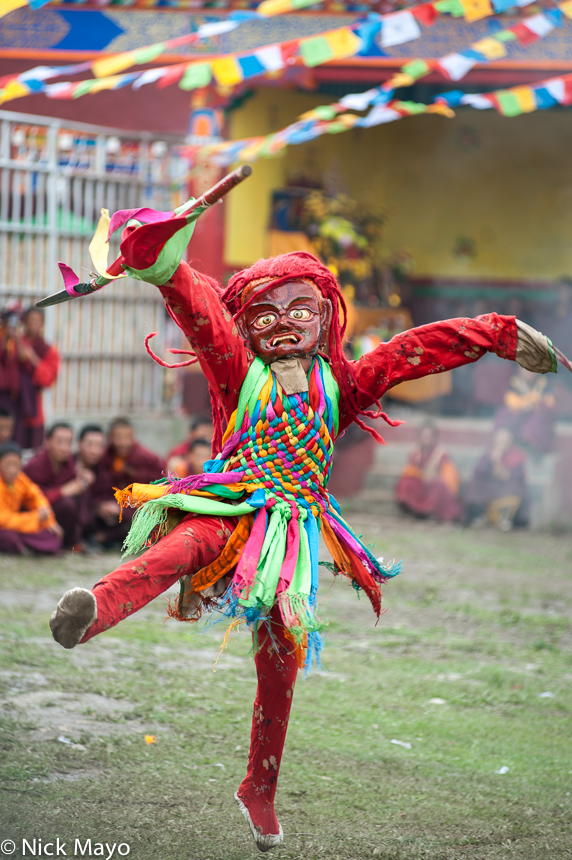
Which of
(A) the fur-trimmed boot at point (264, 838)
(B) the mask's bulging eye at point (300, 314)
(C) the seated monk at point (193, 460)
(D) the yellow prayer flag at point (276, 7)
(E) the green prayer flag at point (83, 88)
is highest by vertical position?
(D) the yellow prayer flag at point (276, 7)

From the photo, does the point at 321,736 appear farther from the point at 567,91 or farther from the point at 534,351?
the point at 567,91

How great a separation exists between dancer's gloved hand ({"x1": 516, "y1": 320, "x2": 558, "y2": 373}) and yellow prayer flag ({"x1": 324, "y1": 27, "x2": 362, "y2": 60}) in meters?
3.53

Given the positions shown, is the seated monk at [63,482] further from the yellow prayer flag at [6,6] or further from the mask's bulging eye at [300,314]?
the mask's bulging eye at [300,314]

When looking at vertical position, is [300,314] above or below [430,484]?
above

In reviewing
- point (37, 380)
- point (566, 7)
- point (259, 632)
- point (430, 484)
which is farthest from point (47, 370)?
point (259, 632)

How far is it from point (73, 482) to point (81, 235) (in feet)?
8.71

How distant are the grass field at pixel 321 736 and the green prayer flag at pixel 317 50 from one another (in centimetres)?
312

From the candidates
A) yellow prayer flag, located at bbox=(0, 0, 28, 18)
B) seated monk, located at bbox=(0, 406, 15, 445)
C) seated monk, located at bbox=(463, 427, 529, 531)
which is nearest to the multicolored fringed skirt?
yellow prayer flag, located at bbox=(0, 0, 28, 18)

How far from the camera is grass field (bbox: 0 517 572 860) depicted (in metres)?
2.72

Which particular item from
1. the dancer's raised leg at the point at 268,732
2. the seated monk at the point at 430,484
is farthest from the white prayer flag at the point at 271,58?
the dancer's raised leg at the point at 268,732

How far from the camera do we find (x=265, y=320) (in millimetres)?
2666

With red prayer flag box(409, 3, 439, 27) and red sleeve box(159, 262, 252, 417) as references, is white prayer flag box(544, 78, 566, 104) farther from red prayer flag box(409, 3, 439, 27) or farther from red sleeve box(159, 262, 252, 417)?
red sleeve box(159, 262, 252, 417)

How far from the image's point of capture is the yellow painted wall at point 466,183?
10617mm

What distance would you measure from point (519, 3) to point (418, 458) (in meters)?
4.09
